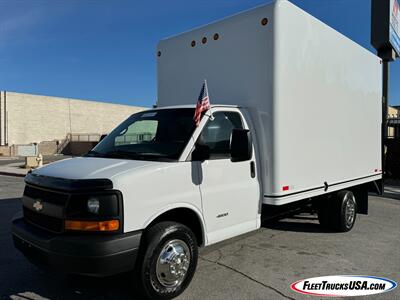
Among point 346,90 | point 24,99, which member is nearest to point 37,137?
point 24,99

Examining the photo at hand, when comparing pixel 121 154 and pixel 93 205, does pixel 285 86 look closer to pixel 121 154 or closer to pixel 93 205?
pixel 121 154

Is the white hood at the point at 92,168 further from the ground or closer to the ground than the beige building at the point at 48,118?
closer to the ground

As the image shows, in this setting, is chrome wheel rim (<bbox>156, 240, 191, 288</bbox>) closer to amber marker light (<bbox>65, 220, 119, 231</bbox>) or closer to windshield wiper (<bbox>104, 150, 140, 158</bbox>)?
amber marker light (<bbox>65, 220, 119, 231</bbox>)

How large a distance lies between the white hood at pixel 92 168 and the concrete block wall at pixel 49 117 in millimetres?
45695

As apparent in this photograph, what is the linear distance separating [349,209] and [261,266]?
9.11 ft

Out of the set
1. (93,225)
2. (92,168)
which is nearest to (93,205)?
(93,225)

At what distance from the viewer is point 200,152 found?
418 cm

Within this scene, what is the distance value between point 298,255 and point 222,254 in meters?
1.14

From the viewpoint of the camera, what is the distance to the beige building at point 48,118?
44.8 metres

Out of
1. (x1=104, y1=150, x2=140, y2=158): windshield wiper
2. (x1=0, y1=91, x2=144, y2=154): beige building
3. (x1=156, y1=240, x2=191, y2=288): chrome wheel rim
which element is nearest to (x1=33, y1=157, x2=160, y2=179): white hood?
(x1=104, y1=150, x2=140, y2=158): windshield wiper

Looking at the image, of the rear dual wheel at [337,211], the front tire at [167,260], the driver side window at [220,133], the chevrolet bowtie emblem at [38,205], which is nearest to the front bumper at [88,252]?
the front tire at [167,260]

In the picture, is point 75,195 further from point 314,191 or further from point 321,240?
point 321,240

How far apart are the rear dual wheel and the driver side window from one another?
285cm

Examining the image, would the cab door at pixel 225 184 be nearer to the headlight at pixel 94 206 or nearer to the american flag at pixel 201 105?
the american flag at pixel 201 105
